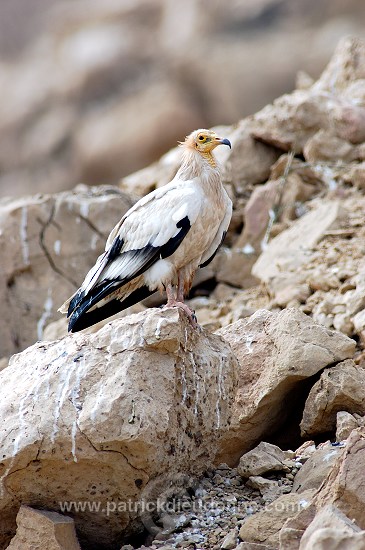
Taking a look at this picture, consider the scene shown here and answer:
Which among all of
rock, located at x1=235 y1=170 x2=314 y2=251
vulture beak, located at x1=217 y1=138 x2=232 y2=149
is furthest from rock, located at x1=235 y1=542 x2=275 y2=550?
rock, located at x1=235 y1=170 x2=314 y2=251

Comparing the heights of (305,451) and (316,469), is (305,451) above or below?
below

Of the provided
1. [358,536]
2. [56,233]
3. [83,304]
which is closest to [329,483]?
[358,536]

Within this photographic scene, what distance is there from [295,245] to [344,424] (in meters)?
4.38

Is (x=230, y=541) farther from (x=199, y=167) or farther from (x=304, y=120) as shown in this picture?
(x=304, y=120)

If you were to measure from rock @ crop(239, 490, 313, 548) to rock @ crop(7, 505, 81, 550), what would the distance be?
0.89 metres

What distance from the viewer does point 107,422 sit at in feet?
16.5

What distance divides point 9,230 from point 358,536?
755 cm

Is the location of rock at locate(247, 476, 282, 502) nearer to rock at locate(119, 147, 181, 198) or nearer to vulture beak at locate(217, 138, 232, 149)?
vulture beak at locate(217, 138, 232, 149)

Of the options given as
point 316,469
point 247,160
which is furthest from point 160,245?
point 247,160

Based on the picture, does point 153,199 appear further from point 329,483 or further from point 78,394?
point 329,483

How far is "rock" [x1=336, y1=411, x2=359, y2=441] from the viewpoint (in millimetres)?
5824

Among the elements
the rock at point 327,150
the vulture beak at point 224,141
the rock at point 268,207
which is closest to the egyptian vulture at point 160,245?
the vulture beak at point 224,141

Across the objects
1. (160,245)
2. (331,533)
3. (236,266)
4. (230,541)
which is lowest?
(236,266)

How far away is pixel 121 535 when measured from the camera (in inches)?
213
